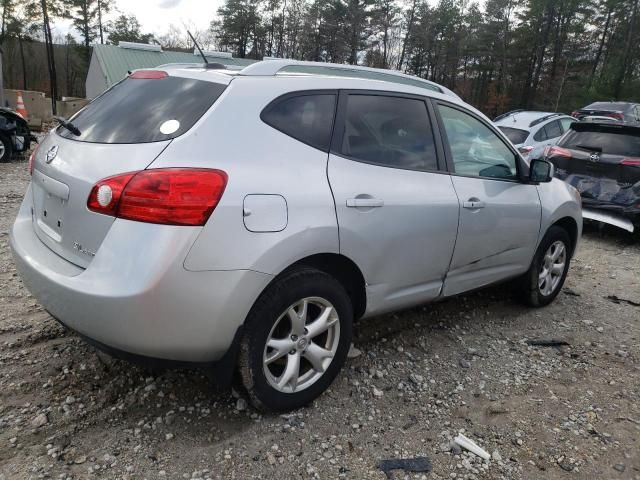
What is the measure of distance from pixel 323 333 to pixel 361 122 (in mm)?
1198

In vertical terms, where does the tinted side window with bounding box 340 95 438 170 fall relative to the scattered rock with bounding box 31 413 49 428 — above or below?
above

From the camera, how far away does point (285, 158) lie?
2.47 m

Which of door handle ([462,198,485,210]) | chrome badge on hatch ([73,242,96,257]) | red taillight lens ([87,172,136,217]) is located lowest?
chrome badge on hatch ([73,242,96,257])

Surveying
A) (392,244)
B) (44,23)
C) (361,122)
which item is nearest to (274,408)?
(392,244)

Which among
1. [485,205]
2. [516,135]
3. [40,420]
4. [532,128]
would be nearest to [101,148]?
[40,420]

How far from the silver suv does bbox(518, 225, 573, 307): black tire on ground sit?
112 centimetres

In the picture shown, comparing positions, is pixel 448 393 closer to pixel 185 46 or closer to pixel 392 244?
pixel 392 244

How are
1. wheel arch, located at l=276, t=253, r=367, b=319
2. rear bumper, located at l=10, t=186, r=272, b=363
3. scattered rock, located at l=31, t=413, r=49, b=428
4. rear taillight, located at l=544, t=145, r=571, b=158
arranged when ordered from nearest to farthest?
rear bumper, located at l=10, t=186, r=272, b=363
scattered rock, located at l=31, t=413, r=49, b=428
wheel arch, located at l=276, t=253, r=367, b=319
rear taillight, located at l=544, t=145, r=571, b=158

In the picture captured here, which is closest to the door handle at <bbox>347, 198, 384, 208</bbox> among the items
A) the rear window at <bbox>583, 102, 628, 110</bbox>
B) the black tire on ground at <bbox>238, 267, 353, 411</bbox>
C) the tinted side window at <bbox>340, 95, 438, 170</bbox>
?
the tinted side window at <bbox>340, 95, 438, 170</bbox>

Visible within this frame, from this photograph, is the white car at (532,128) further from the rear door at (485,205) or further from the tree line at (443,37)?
the tree line at (443,37)

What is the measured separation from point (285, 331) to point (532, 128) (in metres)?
10.2

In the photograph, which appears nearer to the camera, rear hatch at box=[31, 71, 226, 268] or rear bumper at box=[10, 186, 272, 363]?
rear bumper at box=[10, 186, 272, 363]

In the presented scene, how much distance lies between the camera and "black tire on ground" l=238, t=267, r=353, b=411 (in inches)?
94.1

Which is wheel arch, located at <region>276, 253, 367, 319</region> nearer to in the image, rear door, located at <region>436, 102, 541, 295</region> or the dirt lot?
the dirt lot
